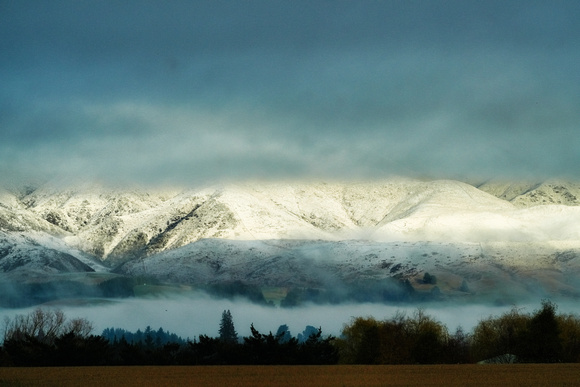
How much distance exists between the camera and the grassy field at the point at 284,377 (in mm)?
89938

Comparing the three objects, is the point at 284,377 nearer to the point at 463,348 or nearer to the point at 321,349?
the point at 321,349

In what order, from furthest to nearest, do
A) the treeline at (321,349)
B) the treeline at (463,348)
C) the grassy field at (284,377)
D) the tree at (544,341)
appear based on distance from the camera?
the treeline at (463,348) < the tree at (544,341) < the treeline at (321,349) < the grassy field at (284,377)

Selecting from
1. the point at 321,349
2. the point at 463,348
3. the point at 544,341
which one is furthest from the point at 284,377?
the point at 463,348

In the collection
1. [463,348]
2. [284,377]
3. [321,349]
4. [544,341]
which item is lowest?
[284,377]

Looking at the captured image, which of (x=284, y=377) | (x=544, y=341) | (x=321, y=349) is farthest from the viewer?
(x=544, y=341)

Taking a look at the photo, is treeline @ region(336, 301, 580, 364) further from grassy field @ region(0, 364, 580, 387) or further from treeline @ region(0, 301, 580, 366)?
grassy field @ region(0, 364, 580, 387)

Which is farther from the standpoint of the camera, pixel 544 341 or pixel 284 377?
pixel 544 341

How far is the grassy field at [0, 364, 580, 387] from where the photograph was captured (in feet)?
295

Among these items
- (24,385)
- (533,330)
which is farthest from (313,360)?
(24,385)

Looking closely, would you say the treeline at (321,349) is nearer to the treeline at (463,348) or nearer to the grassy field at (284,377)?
the treeline at (463,348)

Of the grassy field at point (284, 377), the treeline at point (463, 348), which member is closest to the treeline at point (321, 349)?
the treeline at point (463, 348)

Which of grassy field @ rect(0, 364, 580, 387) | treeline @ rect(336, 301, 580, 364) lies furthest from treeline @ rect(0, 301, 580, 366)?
grassy field @ rect(0, 364, 580, 387)

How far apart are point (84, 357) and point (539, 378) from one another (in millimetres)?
69438

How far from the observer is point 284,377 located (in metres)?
101
